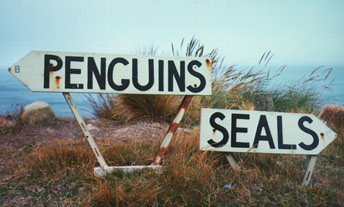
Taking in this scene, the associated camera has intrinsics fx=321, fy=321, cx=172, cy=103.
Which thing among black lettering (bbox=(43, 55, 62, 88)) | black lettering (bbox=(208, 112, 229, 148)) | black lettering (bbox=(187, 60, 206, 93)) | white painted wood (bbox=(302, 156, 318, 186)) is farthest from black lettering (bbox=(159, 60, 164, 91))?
white painted wood (bbox=(302, 156, 318, 186))

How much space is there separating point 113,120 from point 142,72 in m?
2.89

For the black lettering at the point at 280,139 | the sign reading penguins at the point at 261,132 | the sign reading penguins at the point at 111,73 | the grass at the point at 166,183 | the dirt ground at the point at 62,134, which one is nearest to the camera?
the grass at the point at 166,183

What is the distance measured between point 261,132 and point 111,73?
5.39 ft

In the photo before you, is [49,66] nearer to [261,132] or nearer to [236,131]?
[236,131]

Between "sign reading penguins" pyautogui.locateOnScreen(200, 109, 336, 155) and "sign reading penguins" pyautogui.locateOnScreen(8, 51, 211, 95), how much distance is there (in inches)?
Answer: 14.3

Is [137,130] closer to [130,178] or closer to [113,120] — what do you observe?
[113,120]

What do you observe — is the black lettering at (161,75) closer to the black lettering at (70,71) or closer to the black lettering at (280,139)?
the black lettering at (70,71)

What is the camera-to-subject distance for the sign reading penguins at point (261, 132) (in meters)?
3.23

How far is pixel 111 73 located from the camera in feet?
10.1

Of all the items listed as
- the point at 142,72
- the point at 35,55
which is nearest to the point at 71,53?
the point at 35,55

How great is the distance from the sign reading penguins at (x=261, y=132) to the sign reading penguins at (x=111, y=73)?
0.36 m

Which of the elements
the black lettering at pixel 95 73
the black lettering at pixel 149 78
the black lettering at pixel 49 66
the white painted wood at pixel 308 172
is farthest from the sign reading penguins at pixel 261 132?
the black lettering at pixel 49 66

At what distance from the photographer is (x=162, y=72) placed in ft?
10.3

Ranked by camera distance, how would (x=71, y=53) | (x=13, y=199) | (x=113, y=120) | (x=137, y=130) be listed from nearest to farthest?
(x=13, y=199) → (x=71, y=53) → (x=137, y=130) → (x=113, y=120)
